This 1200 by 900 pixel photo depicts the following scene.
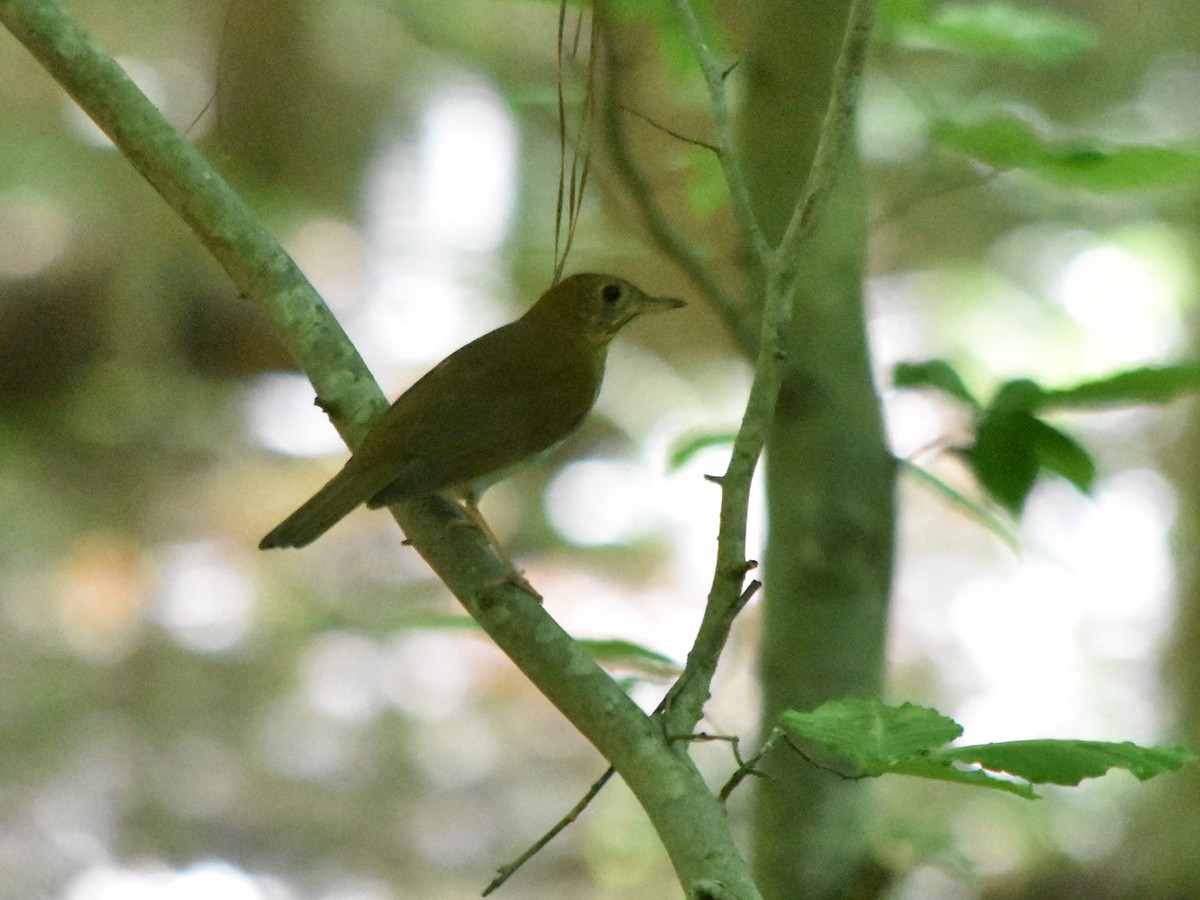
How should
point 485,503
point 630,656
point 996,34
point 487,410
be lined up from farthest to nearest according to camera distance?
point 485,503 < point 487,410 < point 996,34 < point 630,656

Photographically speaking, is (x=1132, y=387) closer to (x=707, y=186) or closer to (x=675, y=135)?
(x=675, y=135)

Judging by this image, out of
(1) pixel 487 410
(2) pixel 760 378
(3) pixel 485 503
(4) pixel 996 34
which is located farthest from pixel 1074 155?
(3) pixel 485 503

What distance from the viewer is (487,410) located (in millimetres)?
2992

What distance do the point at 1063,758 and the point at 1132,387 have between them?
932 mm

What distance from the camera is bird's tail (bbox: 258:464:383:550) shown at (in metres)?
2.55

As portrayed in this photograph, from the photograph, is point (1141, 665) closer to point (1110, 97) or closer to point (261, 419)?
point (1110, 97)

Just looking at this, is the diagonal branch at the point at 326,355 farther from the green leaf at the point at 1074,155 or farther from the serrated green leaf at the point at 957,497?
the green leaf at the point at 1074,155

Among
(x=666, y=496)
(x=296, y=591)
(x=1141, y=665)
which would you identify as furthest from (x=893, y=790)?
(x=296, y=591)

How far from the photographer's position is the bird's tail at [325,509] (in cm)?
255

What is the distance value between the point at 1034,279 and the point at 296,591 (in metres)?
5.54

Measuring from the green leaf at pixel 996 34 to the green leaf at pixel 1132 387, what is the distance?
862mm

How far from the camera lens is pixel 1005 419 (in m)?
2.19

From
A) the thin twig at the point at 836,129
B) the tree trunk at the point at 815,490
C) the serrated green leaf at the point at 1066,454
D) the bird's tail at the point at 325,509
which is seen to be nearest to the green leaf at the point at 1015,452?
the serrated green leaf at the point at 1066,454

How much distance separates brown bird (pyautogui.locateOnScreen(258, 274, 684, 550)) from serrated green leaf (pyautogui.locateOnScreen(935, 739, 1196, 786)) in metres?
1.35
